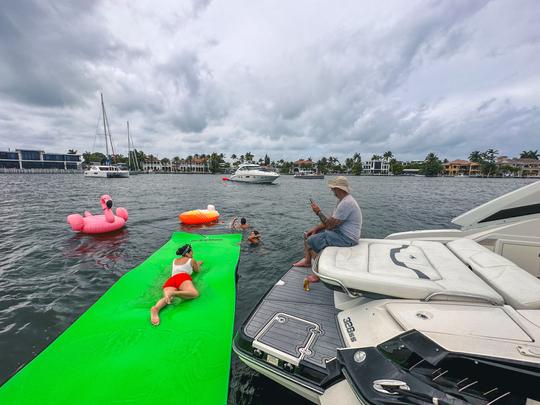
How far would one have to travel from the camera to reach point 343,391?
6.89 ft

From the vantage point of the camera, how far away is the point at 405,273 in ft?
10.2

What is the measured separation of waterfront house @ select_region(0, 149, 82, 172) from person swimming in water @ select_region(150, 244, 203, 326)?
10790cm

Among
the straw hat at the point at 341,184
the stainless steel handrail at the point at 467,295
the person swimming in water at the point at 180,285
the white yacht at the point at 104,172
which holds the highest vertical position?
the white yacht at the point at 104,172

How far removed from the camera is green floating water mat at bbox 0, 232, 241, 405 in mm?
2811

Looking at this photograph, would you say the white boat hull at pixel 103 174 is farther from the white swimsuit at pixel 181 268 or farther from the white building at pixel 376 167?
the white building at pixel 376 167

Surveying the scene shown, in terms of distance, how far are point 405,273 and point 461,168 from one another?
14783cm

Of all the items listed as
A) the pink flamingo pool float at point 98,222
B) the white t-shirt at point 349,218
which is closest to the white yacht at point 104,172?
the pink flamingo pool float at point 98,222

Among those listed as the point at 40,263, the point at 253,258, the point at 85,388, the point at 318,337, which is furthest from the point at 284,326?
the point at 40,263

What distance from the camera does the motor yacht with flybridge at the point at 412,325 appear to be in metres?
1.76

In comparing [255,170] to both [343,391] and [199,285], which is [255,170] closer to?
[199,285]

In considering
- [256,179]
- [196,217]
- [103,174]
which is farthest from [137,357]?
[103,174]

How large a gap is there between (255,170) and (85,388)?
43.3 metres

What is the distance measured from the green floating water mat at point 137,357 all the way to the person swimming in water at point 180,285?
0.12m

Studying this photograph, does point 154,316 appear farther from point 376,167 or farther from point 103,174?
point 376,167
